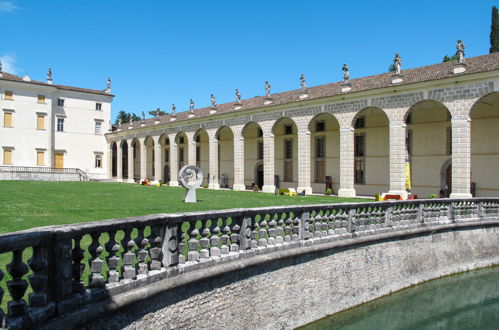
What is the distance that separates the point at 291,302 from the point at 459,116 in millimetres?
18624

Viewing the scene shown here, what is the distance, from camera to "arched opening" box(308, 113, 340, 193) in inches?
1309

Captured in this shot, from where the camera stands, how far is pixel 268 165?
3284cm

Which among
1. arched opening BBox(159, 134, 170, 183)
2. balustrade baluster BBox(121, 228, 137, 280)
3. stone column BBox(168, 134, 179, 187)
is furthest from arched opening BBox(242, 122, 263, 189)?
balustrade baluster BBox(121, 228, 137, 280)

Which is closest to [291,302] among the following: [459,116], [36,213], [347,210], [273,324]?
[273,324]

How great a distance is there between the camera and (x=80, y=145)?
166 feet

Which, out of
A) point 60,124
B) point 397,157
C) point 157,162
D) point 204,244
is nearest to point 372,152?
point 397,157

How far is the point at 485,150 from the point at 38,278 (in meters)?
26.7

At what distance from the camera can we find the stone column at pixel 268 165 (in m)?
32.5

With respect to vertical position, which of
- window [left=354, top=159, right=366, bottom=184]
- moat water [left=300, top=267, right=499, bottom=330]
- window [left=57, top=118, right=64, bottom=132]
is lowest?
moat water [left=300, top=267, right=499, bottom=330]

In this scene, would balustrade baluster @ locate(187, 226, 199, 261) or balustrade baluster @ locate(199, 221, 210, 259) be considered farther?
balustrade baluster @ locate(199, 221, 210, 259)

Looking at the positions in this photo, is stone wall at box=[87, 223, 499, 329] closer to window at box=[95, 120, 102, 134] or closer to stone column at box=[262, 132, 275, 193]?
stone column at box=[262, 132, 275, 193]

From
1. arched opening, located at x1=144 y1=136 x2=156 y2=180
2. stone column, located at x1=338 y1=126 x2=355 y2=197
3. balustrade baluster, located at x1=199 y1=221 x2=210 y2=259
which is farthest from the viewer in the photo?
arched opening, located at x1=144 y1=136 x2=156 y2=180

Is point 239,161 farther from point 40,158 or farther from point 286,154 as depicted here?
point 40,158

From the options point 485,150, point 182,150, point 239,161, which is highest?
point 182,150
